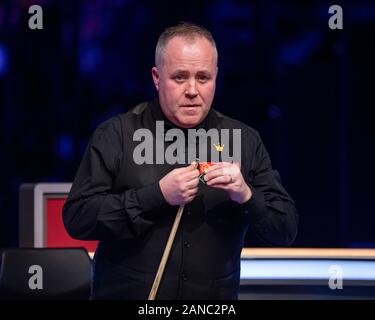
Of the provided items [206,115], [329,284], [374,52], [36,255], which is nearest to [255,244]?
[374,52]

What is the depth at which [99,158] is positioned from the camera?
7.59ft

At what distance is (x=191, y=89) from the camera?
7.41 feet

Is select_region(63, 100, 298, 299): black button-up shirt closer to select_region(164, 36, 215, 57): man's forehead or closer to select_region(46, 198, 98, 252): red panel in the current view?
select_region(164, 36, 215, 57): man's forehead

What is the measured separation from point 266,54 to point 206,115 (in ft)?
14.1

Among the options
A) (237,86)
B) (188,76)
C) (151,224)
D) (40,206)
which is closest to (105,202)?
(151,224)

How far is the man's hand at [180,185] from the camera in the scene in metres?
2.14

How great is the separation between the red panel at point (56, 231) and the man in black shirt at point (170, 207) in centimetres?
133

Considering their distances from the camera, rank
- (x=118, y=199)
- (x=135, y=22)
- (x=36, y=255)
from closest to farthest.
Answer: (x=118, y=199) < (x=36, y=255) < (x=135, y=22)

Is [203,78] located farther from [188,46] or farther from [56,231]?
[56,231]

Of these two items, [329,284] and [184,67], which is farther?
[329,284]

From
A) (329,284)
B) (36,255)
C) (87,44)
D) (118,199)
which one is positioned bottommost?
(329,284)

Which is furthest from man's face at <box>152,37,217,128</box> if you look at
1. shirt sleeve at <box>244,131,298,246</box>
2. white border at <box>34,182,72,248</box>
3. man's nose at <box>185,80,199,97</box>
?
white border at <box>34,182,72,248</box>
